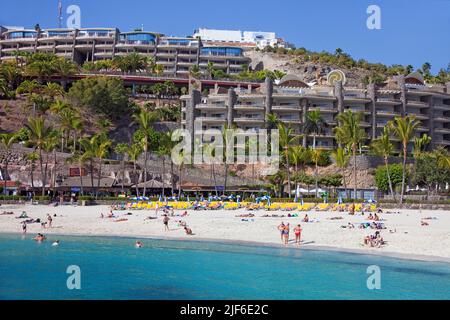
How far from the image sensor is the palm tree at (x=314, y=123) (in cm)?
7725

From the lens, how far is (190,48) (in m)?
126

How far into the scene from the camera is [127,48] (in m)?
125

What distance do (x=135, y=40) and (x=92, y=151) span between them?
6995 centimetres

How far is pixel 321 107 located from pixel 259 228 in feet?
162

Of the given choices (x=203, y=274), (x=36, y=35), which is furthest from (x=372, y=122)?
(x=36, y=35)

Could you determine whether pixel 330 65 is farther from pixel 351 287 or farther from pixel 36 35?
pixel 351 287

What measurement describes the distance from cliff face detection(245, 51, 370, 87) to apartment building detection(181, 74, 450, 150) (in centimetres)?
2571

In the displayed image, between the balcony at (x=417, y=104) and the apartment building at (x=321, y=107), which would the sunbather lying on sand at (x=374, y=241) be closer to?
the apartment building at (x=321, y=107)

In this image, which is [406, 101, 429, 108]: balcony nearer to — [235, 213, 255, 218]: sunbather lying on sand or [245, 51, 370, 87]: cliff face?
[245, 51, 370, 87]: cliff face

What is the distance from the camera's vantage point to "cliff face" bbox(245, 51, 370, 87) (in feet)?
389

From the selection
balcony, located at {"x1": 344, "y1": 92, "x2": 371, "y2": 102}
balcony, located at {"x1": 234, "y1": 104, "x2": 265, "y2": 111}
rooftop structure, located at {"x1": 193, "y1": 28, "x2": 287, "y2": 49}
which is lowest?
balcony, located at {"x1": 234, "y1": 104, "x2": 265, "y2": 111}

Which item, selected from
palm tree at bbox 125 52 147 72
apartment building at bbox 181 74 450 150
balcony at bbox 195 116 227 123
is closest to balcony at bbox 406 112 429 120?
apartment building at bbox 181 74 450 150

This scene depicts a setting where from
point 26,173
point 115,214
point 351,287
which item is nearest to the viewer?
point 351,287

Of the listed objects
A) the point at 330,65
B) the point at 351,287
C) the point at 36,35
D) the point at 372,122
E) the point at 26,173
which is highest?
the point at 36,35
